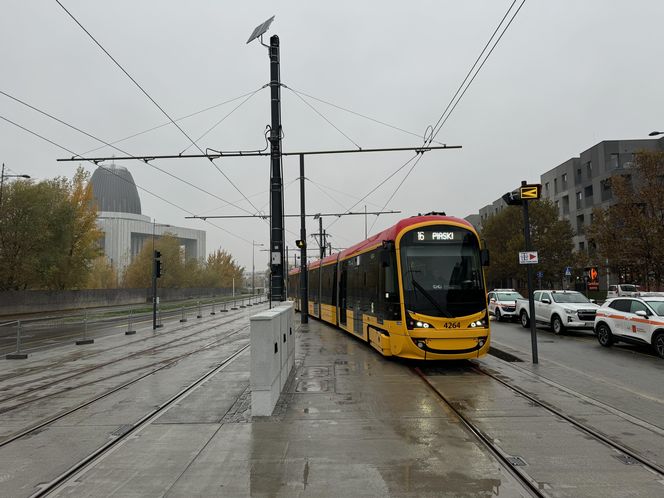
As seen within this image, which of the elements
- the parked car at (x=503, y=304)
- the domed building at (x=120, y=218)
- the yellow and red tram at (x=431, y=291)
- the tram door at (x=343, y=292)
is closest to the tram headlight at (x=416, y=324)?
the yellow and red tram at (x=431, y=291)

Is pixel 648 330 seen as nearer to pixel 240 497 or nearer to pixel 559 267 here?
pixel 240 497

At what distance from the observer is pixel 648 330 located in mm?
12164

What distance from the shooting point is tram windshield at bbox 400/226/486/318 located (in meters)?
10.0

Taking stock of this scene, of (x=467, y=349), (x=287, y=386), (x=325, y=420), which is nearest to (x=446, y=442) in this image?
(x=325, y=420)

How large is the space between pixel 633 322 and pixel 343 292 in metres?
8.93

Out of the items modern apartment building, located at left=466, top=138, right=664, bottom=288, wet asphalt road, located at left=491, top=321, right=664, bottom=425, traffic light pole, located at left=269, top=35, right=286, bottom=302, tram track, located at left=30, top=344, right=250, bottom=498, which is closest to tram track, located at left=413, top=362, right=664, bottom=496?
wet asphalt road, located at left=491, top=321, right=664, bottom=425

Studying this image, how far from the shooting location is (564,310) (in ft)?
57.2

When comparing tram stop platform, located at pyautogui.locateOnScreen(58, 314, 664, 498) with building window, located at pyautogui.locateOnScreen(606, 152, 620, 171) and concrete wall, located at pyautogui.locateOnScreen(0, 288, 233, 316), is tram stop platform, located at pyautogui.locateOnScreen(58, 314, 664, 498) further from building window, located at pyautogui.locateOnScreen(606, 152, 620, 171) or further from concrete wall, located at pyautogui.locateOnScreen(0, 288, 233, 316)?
building window, located at pyautogui.locateOnScreen(606, 152, 620, 171)

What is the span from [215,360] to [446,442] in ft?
26.2

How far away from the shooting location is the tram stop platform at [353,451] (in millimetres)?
4203

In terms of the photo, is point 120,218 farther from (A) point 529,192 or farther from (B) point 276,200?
(A) point 529,192

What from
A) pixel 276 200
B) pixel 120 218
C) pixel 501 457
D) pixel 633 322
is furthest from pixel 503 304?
pixel 120 218

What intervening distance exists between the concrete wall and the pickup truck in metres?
37.1

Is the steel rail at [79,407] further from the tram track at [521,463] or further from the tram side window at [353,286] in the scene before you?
the tram track at [521,463]
